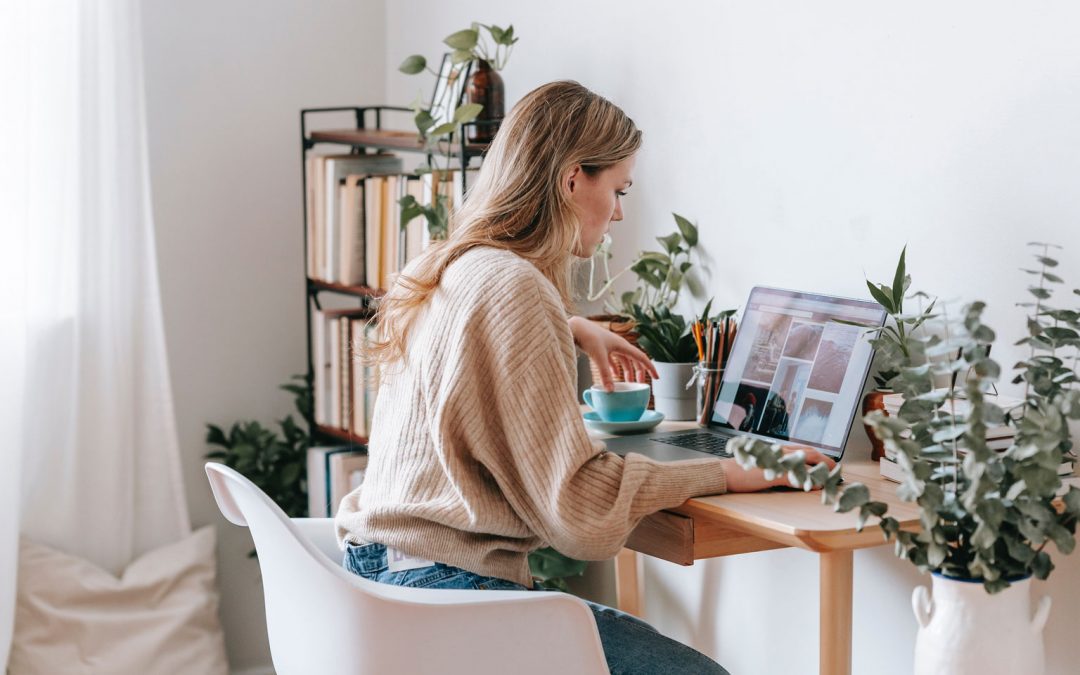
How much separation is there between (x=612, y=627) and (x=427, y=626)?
43 centimetres

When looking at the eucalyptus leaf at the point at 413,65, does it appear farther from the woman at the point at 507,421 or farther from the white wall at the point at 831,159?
the woman at the point at 507,421

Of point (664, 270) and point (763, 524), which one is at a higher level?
point (664, 270)

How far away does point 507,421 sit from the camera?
148cm

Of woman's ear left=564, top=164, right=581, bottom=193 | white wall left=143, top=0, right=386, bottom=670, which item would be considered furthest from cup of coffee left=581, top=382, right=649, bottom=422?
white wall left=143, top=0, right=386, bottom=670

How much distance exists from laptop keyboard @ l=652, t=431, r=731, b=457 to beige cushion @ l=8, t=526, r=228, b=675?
4.44 feet

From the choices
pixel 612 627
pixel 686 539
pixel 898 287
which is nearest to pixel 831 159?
pixel 898 287

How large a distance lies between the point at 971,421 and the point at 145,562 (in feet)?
6.61

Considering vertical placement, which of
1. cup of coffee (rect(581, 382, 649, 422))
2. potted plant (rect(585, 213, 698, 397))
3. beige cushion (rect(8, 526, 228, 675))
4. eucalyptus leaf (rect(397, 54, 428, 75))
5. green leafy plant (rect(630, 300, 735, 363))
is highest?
eucalyptus leaf (rect(397, 54, 428, 75))

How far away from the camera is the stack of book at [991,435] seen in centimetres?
147

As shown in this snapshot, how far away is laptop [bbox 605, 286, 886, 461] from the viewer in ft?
5.70

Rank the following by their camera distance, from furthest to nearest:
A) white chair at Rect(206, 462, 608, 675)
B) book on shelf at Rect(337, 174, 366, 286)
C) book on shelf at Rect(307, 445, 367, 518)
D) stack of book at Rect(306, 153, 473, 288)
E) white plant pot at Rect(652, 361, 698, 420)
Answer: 1. book on shelf at Rect(307, 445, 367, 518)
2. book on shelf at Rect(337, 174, 366, 286)
3. stack of book at Rect(306, 153, 473, 288)
4. white plant pot at Rect(652, 361, 698, 420)
5. white chair at Rect(206, 462, 608, 675)

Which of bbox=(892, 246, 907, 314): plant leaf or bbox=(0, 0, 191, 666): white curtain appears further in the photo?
bbox=(0, 0, 191, 666): white curtain

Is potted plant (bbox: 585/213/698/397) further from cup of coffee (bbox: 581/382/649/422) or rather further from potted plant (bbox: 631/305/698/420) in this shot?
cup of coffee (bbox: 581/382/649/422)

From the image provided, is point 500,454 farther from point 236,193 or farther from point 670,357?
point 236,193
